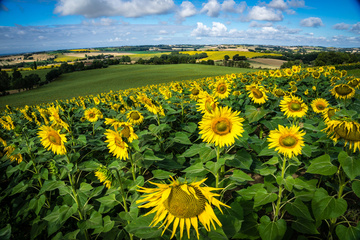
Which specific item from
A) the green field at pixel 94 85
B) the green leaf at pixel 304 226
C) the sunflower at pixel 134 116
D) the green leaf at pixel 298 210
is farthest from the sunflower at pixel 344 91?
the green field at pixel 94 85

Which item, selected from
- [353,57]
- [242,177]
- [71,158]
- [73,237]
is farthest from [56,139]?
[353,57]

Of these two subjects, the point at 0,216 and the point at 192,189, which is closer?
the point at 192,189

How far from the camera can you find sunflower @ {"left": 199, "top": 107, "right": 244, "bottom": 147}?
229 cm

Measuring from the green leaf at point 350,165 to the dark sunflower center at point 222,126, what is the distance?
1.23 m

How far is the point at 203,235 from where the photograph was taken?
65.5 inches

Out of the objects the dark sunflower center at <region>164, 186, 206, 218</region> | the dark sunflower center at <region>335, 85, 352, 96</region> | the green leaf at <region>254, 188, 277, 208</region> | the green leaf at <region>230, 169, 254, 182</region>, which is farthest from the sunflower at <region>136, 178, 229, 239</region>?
the dark sunflower center at <region>335, 85, 352, 96</region>

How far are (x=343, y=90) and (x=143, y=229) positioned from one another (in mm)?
6030

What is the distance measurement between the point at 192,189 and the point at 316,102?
14.8ft

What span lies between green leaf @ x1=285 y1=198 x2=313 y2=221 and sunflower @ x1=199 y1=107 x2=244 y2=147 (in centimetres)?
117

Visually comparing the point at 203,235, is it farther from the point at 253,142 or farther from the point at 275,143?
the point at 253,142

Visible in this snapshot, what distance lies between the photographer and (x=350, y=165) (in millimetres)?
1916

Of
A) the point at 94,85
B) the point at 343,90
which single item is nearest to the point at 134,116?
the point at 343,90

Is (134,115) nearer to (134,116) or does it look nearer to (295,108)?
(134,116)

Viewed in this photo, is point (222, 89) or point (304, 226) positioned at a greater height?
point (222, 89)
